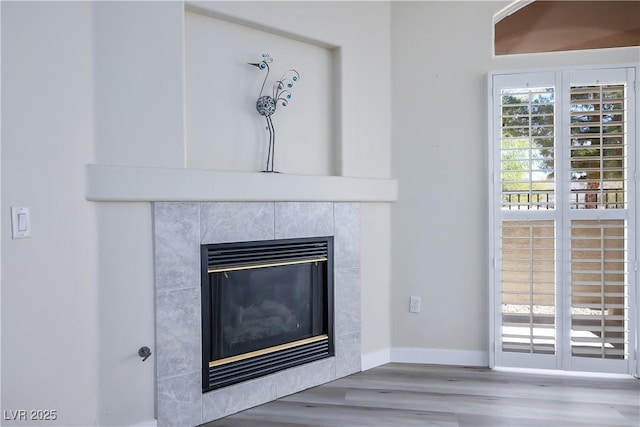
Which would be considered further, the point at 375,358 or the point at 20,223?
the point at 375,358

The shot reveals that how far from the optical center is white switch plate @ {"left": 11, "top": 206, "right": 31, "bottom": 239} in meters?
1.84

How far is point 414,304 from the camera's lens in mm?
3447

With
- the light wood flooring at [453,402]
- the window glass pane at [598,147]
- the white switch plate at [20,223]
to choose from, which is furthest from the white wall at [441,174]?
the white switch plate at [20,223]

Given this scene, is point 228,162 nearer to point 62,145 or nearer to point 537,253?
point 62,145

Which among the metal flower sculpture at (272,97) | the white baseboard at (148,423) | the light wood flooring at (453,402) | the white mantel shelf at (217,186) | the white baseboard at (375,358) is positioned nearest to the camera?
the white mantel shelf at (217,186)

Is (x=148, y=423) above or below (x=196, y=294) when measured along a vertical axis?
below

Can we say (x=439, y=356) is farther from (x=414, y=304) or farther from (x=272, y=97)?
(x=272, y=97)

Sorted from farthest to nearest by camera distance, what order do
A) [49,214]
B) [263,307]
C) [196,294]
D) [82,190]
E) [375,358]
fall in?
[375,358], [263,307], [196,294], [82,190], [49,214]

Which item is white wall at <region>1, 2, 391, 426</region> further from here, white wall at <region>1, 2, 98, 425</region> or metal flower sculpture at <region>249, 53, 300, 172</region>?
metal flower sculpture at <region>249, 53, 300, 172</region>

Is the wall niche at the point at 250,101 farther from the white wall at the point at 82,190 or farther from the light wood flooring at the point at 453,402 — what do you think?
the light wood flooring at the point at 453,402

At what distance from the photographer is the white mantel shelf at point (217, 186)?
2.17 metres

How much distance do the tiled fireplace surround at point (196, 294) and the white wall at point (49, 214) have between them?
32cm

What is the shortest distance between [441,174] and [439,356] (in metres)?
1.28

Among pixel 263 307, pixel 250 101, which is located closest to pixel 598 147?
pixel 250 101
